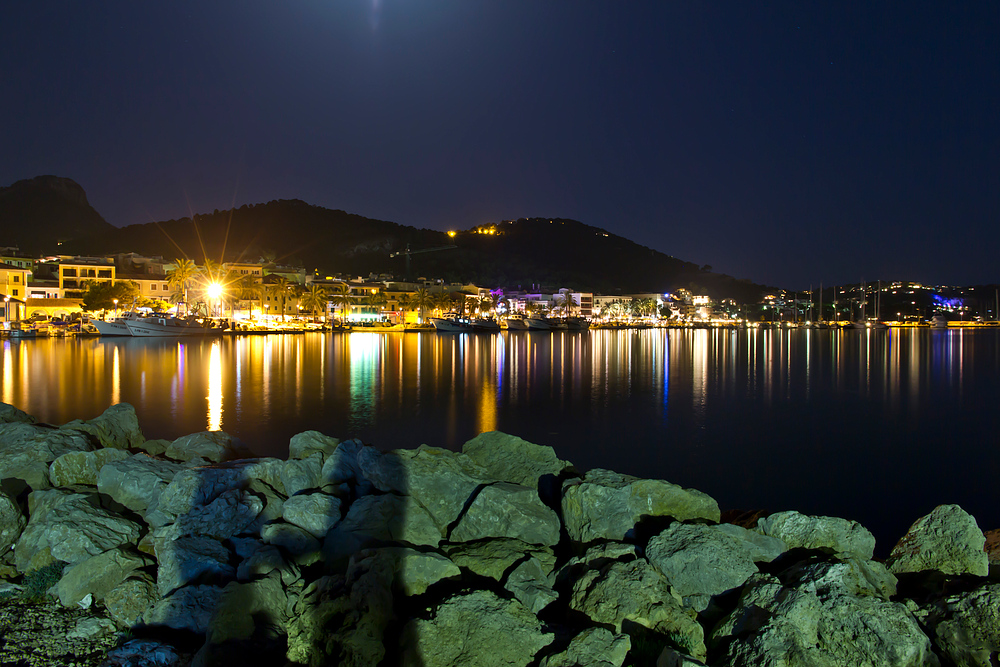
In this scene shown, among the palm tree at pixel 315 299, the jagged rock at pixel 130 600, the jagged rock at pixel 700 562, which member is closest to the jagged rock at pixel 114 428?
the jagged rock at pixel 130 600

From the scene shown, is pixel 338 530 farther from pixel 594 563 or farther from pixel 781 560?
pixel 781 560

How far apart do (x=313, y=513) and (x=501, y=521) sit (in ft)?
5.83

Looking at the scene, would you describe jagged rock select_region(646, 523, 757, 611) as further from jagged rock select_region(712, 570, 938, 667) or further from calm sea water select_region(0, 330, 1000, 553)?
calm sea water select_region(0, 330, 1000, 553)

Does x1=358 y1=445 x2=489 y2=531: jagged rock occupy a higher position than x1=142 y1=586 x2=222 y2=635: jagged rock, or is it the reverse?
x1=358 y1=445 x2=489 y2=531: jagged rock

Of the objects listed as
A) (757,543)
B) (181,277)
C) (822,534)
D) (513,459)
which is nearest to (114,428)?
(513,459)

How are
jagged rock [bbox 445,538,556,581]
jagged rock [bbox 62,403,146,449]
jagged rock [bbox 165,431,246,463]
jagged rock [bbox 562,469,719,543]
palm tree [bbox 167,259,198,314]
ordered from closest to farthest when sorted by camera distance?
1. jagged rock [bbox 445,538,556,581]
2. jagged rock [bbox 562,469,719,543]
3. jagged rock [bbox 165,431,246,463]
4. jagged rock [bbox 62,403,146,449]
5. palm tree [bbox 167,259,198,314]

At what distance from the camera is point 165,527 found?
563cm

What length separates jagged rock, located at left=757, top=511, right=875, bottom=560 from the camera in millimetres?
5617

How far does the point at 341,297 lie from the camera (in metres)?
108

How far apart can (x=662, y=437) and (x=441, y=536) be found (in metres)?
10.8

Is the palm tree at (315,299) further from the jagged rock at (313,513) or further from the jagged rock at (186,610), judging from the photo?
the jagged rock at (186,610)

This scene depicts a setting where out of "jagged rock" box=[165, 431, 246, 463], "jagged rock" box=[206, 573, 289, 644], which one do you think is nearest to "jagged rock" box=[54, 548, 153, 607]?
→ "jagged rock" box=[206, 573, 289, 644]

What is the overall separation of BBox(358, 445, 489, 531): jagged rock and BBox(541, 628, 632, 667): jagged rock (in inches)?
93.6

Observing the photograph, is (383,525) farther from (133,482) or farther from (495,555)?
(133,482)
